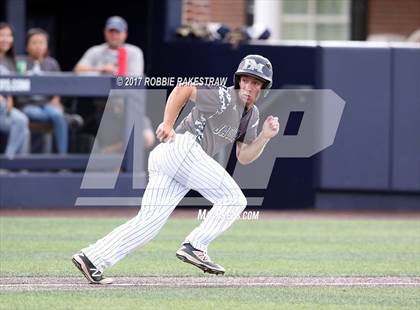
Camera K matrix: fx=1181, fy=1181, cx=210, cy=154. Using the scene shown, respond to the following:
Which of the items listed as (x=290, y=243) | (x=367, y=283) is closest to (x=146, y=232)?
(x=367, y=283)

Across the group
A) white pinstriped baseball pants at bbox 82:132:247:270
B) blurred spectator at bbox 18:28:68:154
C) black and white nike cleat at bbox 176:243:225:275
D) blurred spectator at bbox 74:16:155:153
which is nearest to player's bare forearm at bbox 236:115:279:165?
white pinstriped baseball pants at bbox 82:132:247:270

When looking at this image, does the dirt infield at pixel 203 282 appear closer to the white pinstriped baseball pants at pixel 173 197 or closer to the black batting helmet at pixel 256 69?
the white pinstriped baseball pants at pixel 173 197

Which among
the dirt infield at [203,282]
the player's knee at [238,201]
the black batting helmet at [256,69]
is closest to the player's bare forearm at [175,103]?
the black batting helmet at [256,69]

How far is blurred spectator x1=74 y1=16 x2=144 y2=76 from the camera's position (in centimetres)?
1493

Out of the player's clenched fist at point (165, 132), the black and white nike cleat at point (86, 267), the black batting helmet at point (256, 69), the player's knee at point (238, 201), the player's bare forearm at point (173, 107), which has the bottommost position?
the black and white nike cleat at point (86, 267)

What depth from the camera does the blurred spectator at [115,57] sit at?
14.9 meters

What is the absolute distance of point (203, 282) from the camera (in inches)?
339

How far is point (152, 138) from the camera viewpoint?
1494 centimetres

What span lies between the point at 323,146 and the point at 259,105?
1.17 metres

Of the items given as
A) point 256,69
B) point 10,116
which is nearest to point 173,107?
point 256,69

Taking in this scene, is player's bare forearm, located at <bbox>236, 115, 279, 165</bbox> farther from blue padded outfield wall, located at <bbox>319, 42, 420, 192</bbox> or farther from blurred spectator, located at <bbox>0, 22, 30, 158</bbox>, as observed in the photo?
blue padded outfield wall, located at <bbox>319, 42, 420, 192</bbox>

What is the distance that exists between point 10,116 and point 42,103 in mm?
498

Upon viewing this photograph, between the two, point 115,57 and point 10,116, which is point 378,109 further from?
point 10,116

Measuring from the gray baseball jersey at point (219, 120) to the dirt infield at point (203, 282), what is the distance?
3.16ft
